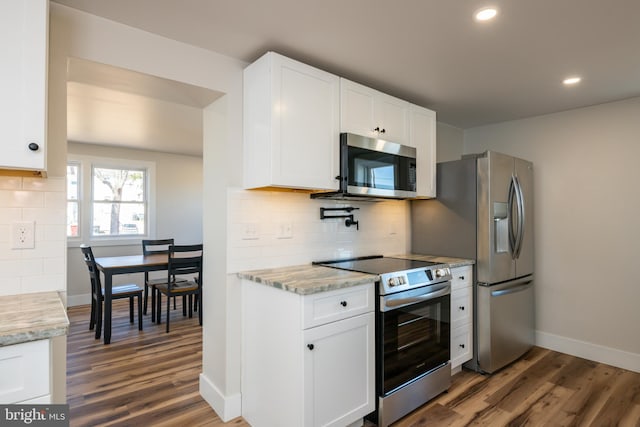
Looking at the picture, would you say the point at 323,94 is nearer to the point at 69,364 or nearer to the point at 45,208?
the point at 45,208

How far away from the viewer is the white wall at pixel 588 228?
10.0 feet

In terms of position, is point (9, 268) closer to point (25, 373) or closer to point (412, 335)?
point (25, 373)

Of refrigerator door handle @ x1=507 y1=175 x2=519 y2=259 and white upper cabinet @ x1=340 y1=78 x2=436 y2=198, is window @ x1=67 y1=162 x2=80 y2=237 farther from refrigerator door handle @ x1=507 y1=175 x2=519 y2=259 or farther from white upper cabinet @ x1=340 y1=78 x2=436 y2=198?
refrigerator door handle @ x1=507 y1=175 x2=519 y2=259

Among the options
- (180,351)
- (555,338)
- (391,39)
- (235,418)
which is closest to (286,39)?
(391,39)

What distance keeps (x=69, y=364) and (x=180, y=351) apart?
0.90m

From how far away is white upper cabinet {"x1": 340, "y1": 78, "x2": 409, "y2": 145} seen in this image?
95.6 inches

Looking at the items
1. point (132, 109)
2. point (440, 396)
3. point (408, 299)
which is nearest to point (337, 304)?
point (408, 299)

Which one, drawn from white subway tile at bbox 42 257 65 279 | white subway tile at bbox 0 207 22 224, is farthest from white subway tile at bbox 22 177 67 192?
white subway tile at bbox 42 257 65 279

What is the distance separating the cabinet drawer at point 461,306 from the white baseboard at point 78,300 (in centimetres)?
503

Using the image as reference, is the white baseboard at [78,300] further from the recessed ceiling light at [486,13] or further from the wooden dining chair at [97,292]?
the recessed ceiling light at [486,13]

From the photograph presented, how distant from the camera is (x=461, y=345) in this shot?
9.30 ft

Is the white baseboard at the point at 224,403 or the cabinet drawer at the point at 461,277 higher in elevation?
the cabinet drawer at the point at 461,277

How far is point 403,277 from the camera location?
89.3 inches

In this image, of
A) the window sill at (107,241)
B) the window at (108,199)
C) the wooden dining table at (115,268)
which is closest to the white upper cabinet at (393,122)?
the wooden dining table at (115,268)
